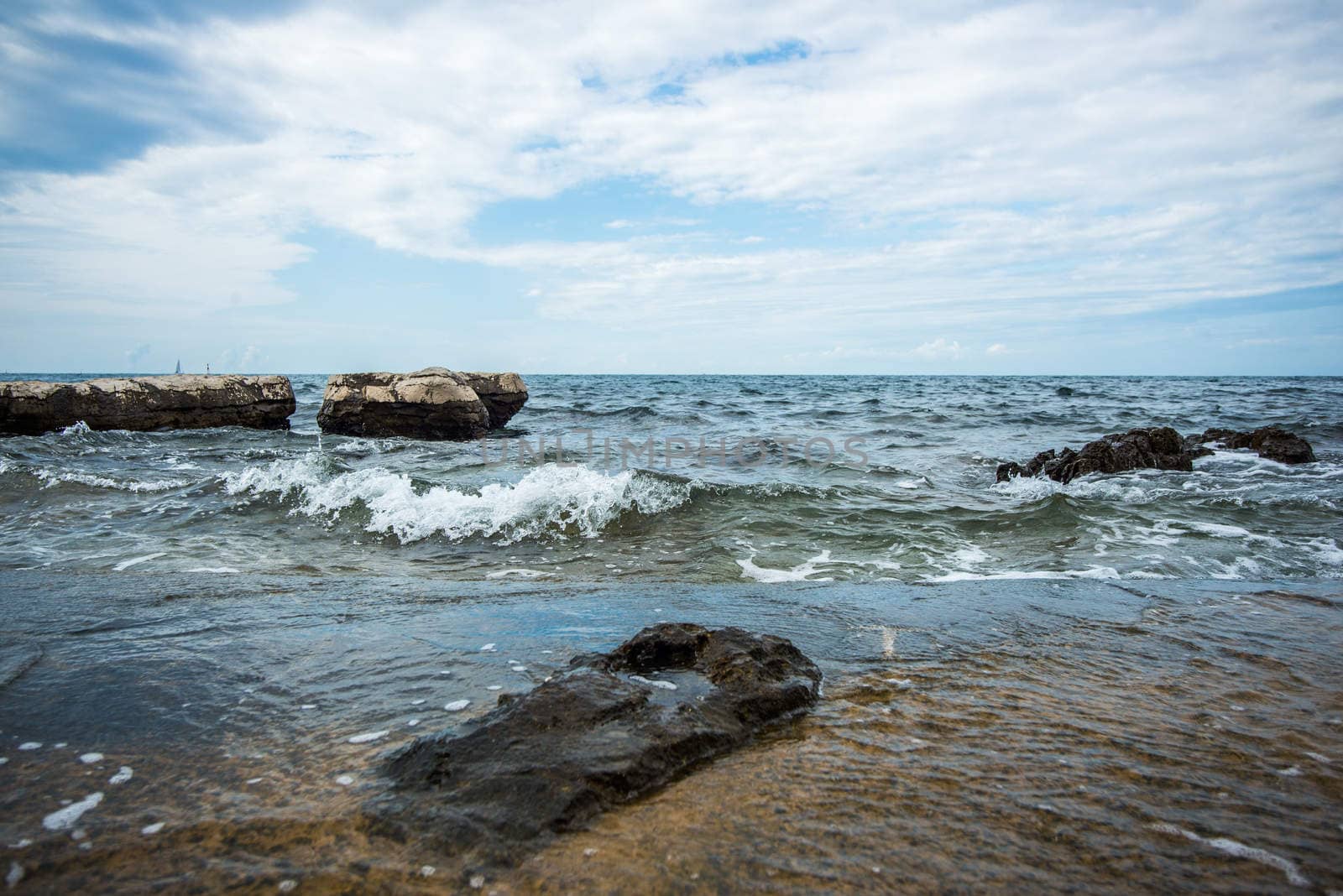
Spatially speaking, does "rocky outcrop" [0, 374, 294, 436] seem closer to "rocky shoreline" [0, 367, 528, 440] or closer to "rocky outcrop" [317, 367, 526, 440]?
"rocky shoreline" [0, 367, 528, 440]

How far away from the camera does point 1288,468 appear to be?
9.88 m

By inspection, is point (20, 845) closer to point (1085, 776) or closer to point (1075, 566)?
point (1085, 776)

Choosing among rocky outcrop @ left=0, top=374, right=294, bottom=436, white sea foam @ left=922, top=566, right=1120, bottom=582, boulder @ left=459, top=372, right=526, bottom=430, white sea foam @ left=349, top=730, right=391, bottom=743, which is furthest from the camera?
boulder @ left=459, top=372, right=526, bottom=430

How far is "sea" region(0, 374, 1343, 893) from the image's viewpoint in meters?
1.71

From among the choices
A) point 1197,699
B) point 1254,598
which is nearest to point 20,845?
point 1197,699

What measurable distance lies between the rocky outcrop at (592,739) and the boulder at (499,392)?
1298 centimetres

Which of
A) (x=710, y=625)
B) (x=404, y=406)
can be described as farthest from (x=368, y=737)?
(x=404, y=406)

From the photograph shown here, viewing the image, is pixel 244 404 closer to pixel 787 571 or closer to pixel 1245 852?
pixel 787 571

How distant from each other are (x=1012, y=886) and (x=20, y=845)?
92.0 inches

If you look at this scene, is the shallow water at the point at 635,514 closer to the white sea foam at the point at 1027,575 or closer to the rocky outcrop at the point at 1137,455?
the white sea foam at the point at 1027,575

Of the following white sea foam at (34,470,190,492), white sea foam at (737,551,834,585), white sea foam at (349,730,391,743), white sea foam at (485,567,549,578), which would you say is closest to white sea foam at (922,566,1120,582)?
Result: white sea foam at (737,551,834,585)

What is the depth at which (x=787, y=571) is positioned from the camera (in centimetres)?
538

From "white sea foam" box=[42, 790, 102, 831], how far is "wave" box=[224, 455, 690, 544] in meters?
4.51

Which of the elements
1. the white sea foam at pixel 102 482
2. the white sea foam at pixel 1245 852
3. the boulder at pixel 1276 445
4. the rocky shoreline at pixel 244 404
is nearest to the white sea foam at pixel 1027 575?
the white sea foam at pixel 1245 852
